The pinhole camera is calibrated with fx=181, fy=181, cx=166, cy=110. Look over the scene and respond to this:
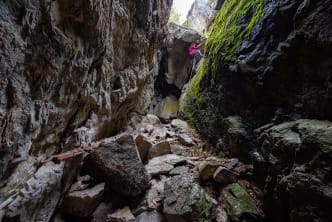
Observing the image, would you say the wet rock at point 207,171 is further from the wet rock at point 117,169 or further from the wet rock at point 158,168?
the wet rock at point 117,169

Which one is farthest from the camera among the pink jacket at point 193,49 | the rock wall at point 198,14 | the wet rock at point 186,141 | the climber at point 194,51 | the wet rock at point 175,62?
the rock wall at point 198,14

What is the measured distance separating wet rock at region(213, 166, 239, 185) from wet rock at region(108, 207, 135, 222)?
1.95 meters

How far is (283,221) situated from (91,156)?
142 inches

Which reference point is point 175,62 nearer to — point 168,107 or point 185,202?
point 168,107

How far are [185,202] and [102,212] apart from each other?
1.55 meters

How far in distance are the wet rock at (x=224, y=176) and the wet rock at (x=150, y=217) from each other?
1.48 m

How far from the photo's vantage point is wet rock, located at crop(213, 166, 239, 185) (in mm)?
4000

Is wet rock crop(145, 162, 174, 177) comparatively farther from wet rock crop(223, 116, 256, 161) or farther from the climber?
the climber

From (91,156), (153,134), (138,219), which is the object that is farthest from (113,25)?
(153,134)

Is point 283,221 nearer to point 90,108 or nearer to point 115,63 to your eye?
point 90,108

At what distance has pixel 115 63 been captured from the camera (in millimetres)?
5062

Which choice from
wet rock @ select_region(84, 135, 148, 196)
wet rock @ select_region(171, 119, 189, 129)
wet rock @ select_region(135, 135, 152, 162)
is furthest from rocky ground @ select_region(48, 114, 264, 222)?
wet rock @ select_region(171, 119, 189, 129)

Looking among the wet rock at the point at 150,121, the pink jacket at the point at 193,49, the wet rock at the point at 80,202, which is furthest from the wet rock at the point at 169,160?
→ the pink jacket at the point at 193,49

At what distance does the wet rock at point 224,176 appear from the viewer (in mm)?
4000
